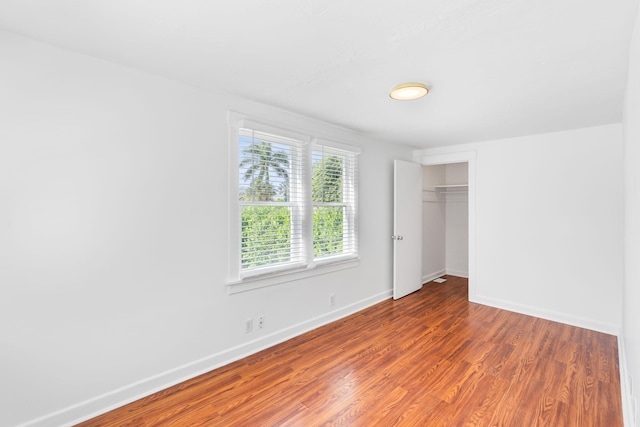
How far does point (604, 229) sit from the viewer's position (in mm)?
3268

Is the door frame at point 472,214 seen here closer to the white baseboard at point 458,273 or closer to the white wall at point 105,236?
the white baseboard at point 458,273

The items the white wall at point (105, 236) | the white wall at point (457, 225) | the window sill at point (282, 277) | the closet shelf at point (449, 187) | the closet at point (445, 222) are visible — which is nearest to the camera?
the white wall at point (105, 236)

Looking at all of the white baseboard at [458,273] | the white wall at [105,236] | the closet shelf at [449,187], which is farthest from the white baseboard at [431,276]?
the white wall at [105,236]

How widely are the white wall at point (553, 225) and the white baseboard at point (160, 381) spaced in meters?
2.65

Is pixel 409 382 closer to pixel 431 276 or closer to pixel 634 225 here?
pixel 634 225

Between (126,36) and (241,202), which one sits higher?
(126,36)

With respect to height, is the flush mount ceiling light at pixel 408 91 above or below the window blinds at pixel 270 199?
above

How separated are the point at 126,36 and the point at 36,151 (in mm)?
869

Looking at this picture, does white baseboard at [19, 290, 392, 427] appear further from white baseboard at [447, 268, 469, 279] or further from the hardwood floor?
white baseboard at [447, 268, 469, 279]

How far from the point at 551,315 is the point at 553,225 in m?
1.12

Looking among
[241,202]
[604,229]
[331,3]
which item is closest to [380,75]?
[331,3]

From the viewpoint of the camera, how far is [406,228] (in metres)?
4.41

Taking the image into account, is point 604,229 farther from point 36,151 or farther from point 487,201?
point 36,151

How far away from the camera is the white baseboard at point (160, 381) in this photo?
5.98 feet
